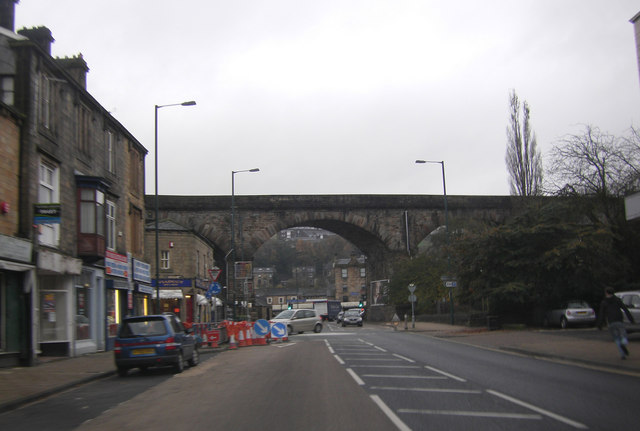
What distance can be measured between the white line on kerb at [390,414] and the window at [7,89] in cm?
1416

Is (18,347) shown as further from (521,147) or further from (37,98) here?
(521,147)

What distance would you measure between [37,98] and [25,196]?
332cm

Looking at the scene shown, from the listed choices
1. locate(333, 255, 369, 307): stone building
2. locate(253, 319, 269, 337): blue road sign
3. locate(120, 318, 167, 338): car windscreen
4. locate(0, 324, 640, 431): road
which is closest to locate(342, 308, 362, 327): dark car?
locate(253, 319, 269, 337): blue road sign

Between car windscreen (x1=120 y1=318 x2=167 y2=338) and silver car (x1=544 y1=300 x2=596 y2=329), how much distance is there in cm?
2096

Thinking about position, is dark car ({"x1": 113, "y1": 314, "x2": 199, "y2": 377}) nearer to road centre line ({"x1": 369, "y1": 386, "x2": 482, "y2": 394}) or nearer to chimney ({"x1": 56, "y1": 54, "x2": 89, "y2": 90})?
road centre line ({"x1": 369, "y1": 386, "x2": 482, "y2": 394})

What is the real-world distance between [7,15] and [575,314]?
26.4m

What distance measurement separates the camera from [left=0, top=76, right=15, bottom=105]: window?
1792 cm

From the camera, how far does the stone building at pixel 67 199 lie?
1802 cm

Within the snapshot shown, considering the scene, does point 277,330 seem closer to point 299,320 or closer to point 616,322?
point 299,320

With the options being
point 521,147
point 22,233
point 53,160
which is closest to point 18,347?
point 22,233

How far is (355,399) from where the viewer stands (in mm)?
9594

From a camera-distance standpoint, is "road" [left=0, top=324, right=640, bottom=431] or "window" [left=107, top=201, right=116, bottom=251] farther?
"window" [left=107, top=201, right=116, bottom=251]

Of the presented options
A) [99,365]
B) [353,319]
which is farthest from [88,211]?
[353,319]

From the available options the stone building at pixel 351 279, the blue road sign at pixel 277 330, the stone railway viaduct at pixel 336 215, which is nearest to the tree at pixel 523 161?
the stone railway viaduct at pixel 336 215
